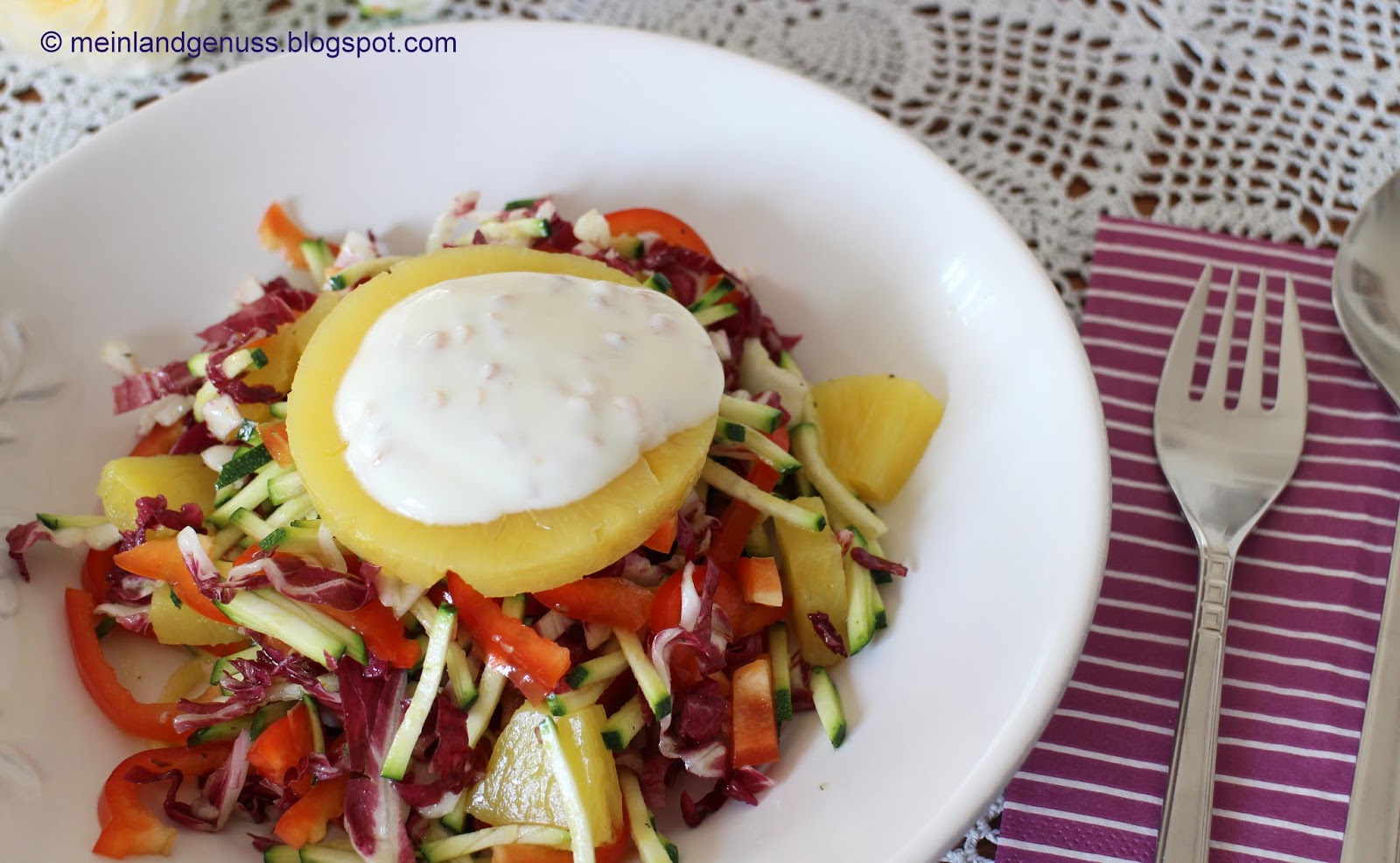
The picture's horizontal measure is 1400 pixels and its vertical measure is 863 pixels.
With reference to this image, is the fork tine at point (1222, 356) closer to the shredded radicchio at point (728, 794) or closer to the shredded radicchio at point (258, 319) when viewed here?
the shredded radicchio at point (728, 794)

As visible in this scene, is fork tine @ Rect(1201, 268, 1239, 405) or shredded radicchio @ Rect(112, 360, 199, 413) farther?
fork tine @ Rect(1201, 268, 1239, 405)

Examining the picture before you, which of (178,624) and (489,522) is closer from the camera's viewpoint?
(489,522)

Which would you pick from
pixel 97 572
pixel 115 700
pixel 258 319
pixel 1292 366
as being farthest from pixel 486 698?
pixel 1292 366

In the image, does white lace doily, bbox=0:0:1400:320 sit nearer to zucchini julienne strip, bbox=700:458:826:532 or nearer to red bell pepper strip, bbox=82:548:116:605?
zucchini julienne strip, bbox=700:458:826:532

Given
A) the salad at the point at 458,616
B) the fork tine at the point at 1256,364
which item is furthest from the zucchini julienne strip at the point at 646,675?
the fork tine at the point at 1256,364

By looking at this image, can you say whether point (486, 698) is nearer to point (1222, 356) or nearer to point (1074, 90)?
point (1222, 356)

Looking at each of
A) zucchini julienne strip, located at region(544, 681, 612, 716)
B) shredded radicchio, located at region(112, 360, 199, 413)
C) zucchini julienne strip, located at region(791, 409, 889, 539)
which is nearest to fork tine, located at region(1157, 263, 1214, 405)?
zucchini julienne strip, located at region(791, 409, 889, 539)
